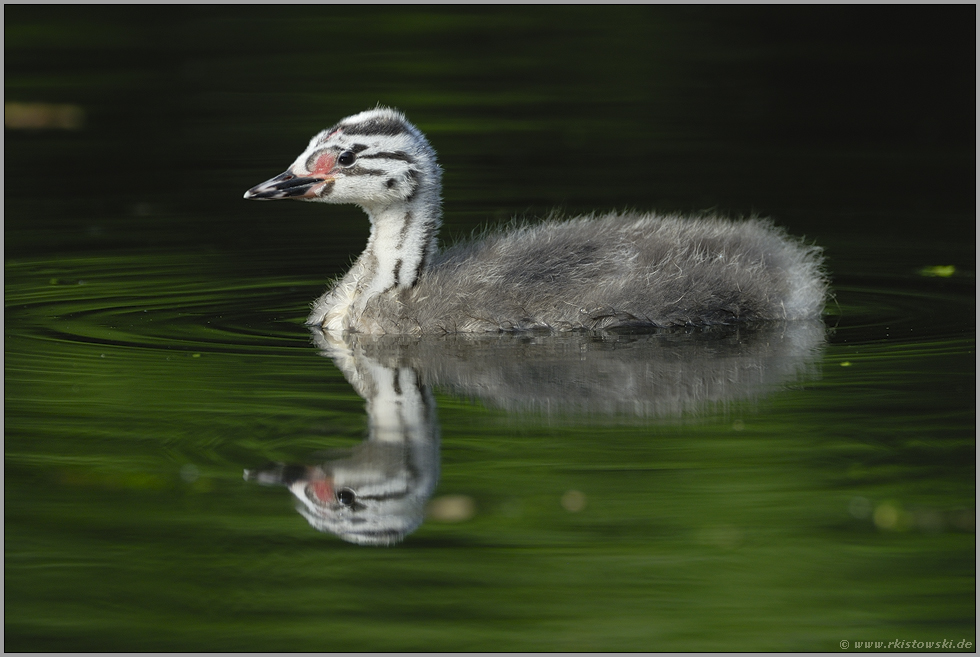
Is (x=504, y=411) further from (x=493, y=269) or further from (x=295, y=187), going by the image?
(x=295, y=187)

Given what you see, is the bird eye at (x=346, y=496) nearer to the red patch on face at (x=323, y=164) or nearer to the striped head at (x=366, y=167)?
the striped head at (x=366, y=167)

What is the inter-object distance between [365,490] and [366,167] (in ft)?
10.7

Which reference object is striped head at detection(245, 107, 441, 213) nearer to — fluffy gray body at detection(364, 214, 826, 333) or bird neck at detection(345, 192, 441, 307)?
bird neck at detection(345, 192, 441, 307)

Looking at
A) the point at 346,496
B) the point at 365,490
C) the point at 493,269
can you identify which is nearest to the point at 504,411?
the point at 365,490

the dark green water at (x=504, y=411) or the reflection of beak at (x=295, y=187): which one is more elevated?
the reflection of beak at (x=295, y=187)

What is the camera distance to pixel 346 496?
6961 millimetres

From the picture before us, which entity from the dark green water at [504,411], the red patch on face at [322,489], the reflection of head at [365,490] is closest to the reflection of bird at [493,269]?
the dark green water at [504,411]

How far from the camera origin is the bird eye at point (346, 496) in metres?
6.93

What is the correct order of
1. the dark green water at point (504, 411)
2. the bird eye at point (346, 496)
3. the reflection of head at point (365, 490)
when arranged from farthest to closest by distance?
the bird eye at point (346, 496) < the reflection of head at point (365, 490) < the dark green water at point (504, 411)

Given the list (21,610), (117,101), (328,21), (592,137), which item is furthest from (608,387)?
(328,21)

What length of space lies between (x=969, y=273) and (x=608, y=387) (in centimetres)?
394

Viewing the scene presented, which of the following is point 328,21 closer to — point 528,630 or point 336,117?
point 336,117

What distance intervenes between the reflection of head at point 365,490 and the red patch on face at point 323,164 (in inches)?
113

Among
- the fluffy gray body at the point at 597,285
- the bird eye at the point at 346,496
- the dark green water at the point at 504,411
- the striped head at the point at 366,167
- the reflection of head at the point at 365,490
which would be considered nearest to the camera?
the dark green water at the point at 504,411
